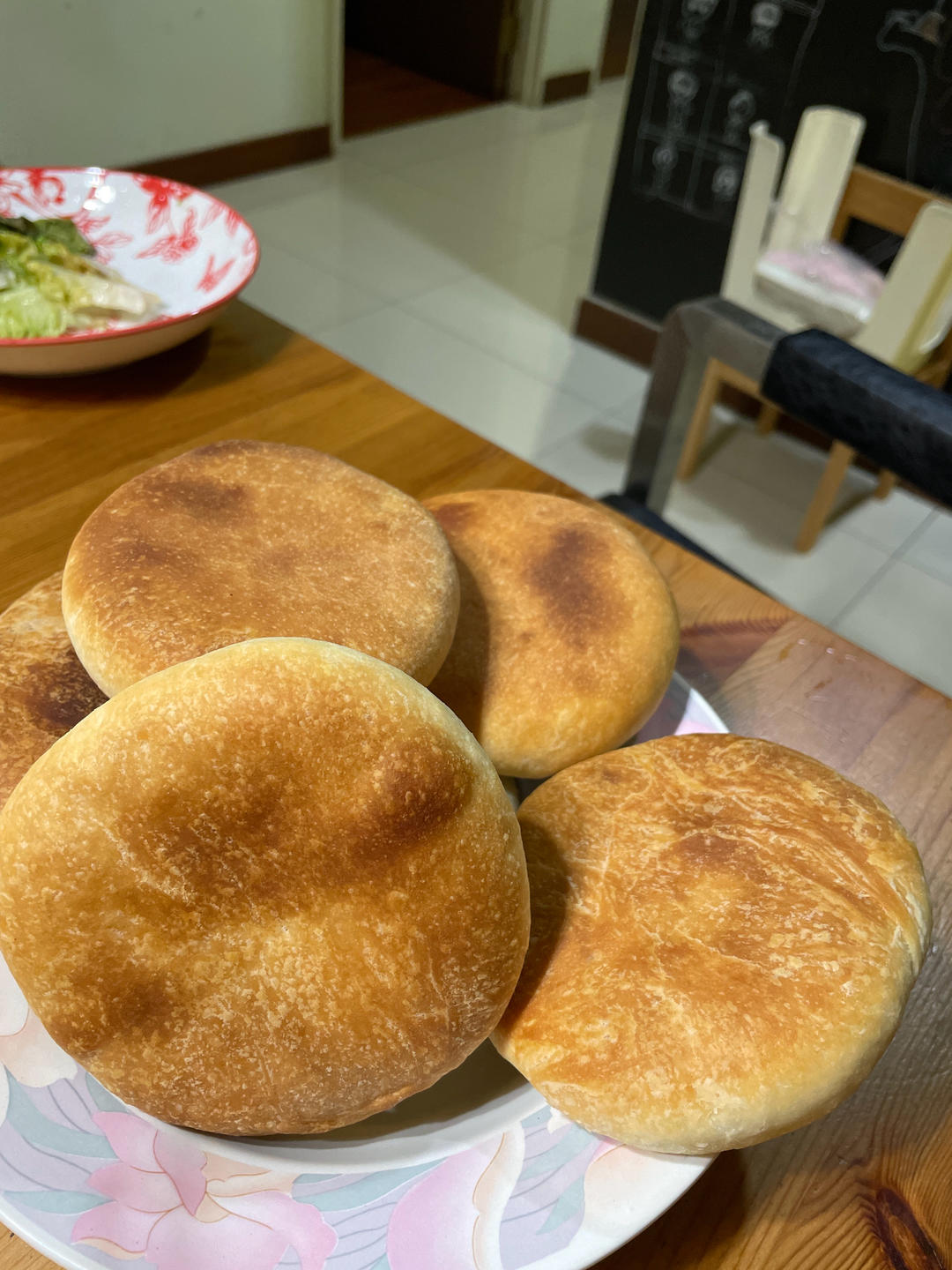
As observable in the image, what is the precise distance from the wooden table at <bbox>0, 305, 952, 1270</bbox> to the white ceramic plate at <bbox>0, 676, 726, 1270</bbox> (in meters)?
0.08

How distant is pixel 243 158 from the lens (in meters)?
3.67

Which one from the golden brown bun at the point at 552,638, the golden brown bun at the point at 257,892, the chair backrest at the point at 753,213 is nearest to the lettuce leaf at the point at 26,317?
the golden brown bun at the point at 552,638

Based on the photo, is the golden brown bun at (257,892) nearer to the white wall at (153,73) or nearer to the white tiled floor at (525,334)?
the white tiled floor at (525,334)

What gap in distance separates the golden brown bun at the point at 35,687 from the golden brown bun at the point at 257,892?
123mm

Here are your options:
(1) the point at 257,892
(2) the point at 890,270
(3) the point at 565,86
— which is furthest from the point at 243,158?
(1) the point at 257,892

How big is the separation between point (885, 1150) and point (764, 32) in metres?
2.59

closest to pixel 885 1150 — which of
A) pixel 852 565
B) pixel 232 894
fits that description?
pixel 232 894

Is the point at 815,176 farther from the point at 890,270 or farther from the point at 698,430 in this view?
the point at 698,430

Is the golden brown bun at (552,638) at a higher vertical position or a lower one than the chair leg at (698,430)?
higher

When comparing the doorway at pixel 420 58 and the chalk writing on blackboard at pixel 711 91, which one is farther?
the doorway at pixel 420 58

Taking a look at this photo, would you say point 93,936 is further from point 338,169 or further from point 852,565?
point 338,169

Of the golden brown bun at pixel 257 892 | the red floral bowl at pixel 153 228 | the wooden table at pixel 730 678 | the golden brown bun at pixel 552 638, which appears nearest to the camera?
the golden brown bun at pixel 257 892

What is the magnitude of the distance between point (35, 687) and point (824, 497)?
82.6 inches

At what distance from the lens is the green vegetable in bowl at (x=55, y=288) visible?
1.02 meters
